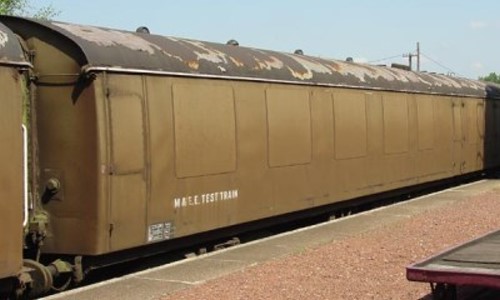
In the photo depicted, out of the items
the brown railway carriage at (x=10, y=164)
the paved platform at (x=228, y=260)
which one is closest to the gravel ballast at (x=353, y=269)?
the paved platform at (x=228, y=260)

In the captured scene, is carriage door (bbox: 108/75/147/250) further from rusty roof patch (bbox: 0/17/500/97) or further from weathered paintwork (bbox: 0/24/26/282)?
weathered paintwork (bbox: 0/24/26/282)

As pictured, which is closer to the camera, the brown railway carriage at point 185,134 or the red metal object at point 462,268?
the red metal object at point 462,268

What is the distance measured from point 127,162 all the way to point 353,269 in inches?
105

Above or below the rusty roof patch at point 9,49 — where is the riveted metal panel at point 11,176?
below

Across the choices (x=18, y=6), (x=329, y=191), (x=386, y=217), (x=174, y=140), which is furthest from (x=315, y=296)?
(x=18, y=6)

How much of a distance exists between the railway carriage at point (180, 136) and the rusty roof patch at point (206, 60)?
24mm

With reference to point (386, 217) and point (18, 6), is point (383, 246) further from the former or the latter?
point (18, 6)

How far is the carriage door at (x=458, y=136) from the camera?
1923 cm

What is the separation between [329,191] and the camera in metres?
12.3

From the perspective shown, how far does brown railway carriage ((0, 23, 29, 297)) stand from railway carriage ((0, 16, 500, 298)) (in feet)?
2.64

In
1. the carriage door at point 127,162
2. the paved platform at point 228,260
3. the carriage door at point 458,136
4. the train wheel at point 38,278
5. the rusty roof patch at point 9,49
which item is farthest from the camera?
the carriage door at point 458,136

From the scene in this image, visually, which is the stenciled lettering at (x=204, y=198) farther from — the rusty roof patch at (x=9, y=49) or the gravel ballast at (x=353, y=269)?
the rusty roof patch at (x=9, y=49)

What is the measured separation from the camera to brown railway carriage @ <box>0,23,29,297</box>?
6.24m

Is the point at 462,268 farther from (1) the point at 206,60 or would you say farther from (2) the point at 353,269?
(1) the point at 206,60
